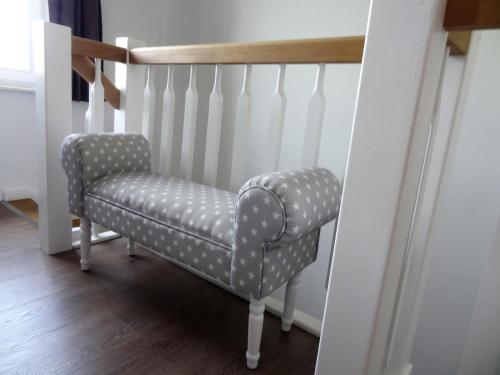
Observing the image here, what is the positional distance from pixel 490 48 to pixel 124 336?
191 centimetres

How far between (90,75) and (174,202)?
912 mm

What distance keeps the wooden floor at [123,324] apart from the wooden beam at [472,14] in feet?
3.05

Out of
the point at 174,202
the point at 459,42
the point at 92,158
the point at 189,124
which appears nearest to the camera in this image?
the point at 459,42

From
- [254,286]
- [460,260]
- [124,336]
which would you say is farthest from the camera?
[460,260]

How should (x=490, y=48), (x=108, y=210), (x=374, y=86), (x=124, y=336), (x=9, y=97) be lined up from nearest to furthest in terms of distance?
(x=374, y=86) < (x=124, y=336) < (x=108, y=210) < (x=490, y=48) < (x=9, y=97)

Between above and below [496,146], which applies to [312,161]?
below

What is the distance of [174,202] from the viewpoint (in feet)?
3.46

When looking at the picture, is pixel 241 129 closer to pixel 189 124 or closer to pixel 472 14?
pixel 189 124

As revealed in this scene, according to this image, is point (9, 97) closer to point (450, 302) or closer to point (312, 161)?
point (312, 161)

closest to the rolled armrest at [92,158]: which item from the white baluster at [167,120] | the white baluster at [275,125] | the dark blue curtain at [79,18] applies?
the white baluster at [167,120]

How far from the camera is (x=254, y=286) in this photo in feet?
2.81

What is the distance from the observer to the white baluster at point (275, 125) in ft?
3.98

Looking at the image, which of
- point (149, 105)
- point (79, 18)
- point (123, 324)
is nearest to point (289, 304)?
point (123, 324)

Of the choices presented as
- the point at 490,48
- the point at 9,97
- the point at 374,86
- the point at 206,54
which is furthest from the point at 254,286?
the point at 9,97
